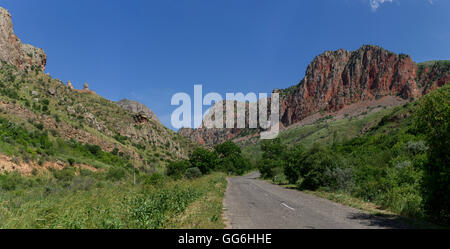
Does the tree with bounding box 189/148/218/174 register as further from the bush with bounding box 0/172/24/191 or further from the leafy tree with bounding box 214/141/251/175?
the bush with bounding box 0/172/24/191

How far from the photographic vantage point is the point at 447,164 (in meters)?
9.73

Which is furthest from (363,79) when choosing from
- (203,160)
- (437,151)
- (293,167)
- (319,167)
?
(437,151)

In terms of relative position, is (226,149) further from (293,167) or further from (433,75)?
(433,75)

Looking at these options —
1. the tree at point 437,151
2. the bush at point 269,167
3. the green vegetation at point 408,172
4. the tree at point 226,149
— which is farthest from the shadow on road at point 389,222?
the tree at point 226,149

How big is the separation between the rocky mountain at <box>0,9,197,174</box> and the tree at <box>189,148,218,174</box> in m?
13.0

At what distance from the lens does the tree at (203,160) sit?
64.9 metres

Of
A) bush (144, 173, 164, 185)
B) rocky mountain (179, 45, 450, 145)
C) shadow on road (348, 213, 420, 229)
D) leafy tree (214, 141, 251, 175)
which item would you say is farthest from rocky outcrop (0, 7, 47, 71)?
rocky mountain (179, 45, 450, 145)

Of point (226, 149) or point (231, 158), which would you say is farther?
point (226, 149)

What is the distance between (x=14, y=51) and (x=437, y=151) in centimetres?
8957

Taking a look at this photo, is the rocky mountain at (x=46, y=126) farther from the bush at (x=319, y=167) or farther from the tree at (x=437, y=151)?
the tree at (x=437, y=151)

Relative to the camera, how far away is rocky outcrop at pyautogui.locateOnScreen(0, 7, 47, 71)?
66719 mm

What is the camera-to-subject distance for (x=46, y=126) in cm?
5138
